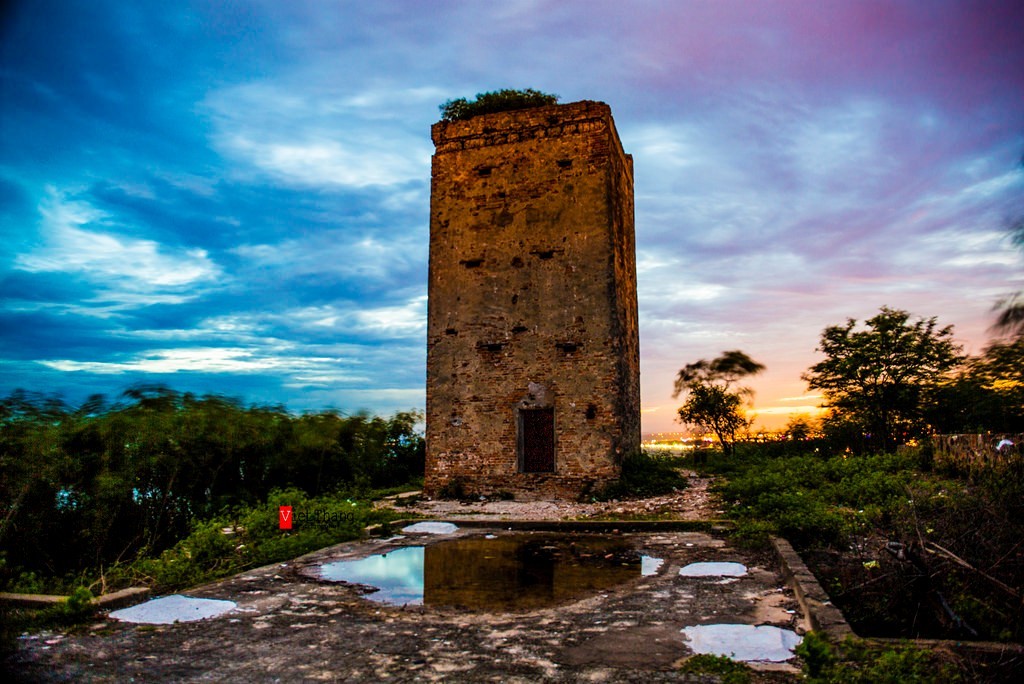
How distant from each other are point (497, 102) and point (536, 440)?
26.3ft

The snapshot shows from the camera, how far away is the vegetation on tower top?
1505 centimetres

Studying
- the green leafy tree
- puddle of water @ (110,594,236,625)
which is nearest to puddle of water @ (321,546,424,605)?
puddle of water @ (110,594,236,625)

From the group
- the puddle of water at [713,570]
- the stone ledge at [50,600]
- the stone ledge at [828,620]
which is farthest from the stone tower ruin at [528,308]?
the stone ledge at [50,600]

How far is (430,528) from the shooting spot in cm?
934

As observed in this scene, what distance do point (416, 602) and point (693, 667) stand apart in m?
2.51

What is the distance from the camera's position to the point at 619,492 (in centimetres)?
1280

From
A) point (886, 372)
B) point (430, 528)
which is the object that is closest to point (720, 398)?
point (886, 372)

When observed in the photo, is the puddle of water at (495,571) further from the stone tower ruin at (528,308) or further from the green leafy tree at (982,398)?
the green leafy tree at (982,398)

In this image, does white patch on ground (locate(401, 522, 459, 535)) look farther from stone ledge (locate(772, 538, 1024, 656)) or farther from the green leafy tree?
the green leafy tree

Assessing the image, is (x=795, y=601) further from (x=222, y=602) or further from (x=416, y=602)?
(x=222, y=602)

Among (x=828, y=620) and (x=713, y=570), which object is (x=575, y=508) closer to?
(x=713, y=570)

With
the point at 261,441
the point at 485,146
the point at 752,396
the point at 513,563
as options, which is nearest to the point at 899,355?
the point at 752,396

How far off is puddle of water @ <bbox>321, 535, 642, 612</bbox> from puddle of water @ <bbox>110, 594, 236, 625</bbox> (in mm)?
1216

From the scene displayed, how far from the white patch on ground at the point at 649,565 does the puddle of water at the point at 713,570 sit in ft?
0.93
